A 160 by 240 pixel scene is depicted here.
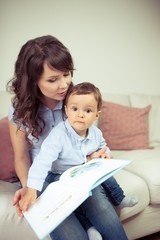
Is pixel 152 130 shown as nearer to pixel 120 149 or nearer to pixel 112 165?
pixel 120 149

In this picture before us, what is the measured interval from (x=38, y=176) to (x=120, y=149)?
104 cm

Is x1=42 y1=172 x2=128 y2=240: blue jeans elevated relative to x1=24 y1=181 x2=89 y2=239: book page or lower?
lower

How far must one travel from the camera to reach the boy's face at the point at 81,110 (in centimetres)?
117

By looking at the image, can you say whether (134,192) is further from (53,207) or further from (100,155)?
(53,207)

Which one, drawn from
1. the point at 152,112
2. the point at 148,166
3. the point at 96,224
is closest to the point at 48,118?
the point at 96,224

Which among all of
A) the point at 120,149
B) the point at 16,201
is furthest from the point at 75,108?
the point at 120,149

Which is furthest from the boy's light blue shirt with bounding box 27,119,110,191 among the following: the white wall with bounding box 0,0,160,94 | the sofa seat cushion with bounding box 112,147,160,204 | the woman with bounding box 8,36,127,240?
the white wall with bounding box 0,0,160,94

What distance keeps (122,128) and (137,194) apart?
0.71 m

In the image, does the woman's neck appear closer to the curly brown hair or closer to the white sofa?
the curly brown hair

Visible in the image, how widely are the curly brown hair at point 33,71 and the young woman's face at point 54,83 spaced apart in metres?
0.02

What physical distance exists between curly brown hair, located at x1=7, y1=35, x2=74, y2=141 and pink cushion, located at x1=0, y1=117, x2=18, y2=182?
21cm

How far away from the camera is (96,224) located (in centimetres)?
110

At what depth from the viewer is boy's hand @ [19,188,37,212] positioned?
1.02 m

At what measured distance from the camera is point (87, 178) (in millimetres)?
977
